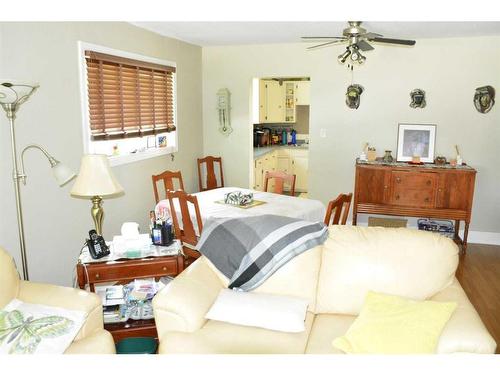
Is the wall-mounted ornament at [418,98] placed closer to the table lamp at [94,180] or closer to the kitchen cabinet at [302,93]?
the kitchen cabinet at [302,93]

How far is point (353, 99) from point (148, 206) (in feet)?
9.22

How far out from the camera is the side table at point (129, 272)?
276cm

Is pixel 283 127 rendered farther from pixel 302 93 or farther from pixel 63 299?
pixel 63 299

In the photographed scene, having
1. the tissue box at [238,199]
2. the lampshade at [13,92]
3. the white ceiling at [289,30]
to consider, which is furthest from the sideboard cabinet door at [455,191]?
the lampshade at [13,92]

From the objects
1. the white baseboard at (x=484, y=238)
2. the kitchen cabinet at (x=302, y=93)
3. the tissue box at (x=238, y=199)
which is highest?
the kitchen cabinet at (x=302, y=93)

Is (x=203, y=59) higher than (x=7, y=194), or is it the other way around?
(x=203, y=59)

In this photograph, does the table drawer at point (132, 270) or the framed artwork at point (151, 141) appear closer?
the table drawer at point (132, 270)

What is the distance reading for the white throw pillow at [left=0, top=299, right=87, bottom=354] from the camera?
78.1 inches

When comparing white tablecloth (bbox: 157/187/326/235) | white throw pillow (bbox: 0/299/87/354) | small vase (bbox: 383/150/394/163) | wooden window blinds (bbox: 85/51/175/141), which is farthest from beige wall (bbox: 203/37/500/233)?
white throw pillow (bbox: 0/299/87/354)

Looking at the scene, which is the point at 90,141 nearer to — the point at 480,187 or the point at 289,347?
the point at 289,347

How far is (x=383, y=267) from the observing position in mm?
2643

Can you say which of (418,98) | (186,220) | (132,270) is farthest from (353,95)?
(132,270)

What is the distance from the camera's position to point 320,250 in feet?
9.25
